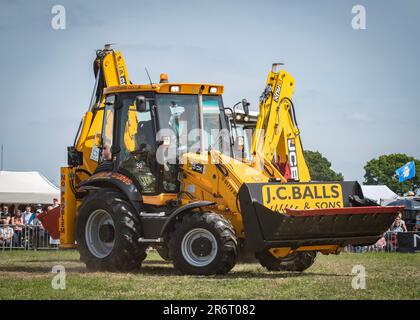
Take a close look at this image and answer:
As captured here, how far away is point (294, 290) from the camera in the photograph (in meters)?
12.5

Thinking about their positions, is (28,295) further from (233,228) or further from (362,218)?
(362,218)

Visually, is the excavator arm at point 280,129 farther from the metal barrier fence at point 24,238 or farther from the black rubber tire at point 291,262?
the metal barrier fence at point 24,238

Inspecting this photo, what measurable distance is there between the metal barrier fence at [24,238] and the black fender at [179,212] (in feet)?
39.4

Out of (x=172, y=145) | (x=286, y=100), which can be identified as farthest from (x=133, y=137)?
(x=286, y=100)

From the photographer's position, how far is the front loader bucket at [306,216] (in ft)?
47.3

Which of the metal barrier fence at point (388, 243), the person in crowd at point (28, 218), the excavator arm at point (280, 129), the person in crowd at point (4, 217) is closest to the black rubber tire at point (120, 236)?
the excavator arm at point (280, 129)

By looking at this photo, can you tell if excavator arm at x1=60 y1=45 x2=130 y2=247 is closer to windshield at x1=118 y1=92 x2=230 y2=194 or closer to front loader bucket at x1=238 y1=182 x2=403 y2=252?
windshield at x1=118 y1=92 x2=230 y2=194

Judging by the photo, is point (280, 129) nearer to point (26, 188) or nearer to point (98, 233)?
point (98, 233)

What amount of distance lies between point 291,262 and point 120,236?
3200 mm

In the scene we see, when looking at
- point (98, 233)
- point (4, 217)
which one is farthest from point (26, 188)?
point (98, 233)

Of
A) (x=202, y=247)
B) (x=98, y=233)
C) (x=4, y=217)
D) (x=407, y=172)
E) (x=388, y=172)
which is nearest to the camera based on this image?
(x=202, y=247)

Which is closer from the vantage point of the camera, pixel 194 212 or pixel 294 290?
pixel 294 290

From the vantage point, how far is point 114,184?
1633 centimetres
